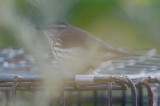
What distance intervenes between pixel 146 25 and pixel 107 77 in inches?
12.0

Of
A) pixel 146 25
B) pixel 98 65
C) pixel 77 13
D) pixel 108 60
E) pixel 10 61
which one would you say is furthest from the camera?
pixel 108 60

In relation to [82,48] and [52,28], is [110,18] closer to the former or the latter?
[52,28]

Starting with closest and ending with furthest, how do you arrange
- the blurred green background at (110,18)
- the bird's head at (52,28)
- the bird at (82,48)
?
the blurred green background at (110,18) < the bird's head at (52,28) < the bird at (82,48)

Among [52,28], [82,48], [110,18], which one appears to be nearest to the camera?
[110,18]

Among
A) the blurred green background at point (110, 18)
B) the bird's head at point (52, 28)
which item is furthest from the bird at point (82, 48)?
the blurred green background at point (110, 18)

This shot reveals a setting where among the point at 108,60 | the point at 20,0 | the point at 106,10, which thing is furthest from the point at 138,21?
the point at 108,60

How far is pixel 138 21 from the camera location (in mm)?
608

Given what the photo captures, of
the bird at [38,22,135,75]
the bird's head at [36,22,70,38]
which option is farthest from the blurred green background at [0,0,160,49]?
the bird at [38,22,135,75]

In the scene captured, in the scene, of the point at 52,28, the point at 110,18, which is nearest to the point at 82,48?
the point at 52,28

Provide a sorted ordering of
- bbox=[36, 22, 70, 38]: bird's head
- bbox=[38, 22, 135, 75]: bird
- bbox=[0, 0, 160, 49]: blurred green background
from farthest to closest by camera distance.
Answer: bbox=[38, 22, 135, 75]: bird
bbox=[36, 22, 70, 38]: bird's head
bbox=[0, 0, 160, 49]: blurred green background

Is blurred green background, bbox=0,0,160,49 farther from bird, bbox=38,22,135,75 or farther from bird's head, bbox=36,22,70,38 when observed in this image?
bird, bbox=38,22,135,75

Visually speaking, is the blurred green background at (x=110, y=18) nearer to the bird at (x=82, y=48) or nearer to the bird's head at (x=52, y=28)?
the bird's head at (x=52, y=28)

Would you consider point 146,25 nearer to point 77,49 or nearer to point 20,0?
point 20,0

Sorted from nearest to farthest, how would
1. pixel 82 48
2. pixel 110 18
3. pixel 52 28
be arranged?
pixel 110 18, pixel 52 28, pixel 82 48
